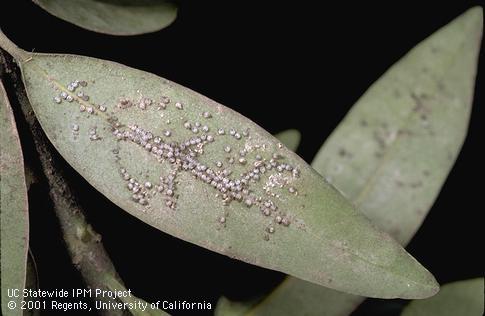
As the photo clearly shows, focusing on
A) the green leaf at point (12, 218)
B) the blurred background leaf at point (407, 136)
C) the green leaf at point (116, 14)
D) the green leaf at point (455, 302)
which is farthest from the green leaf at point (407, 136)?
the green leaf at point (12, 218)

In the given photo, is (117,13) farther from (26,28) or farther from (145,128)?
(145,128)

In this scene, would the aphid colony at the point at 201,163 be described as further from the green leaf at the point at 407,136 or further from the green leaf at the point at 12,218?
the green leaf at the point at 407,136

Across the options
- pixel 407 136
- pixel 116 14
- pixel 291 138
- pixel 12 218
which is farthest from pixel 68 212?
pixel 407 136

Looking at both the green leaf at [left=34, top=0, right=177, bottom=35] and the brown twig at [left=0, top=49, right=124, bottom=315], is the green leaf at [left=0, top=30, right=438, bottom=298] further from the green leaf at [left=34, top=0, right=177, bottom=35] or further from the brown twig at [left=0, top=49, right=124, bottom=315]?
the green leaf at [left=34, top=0, right=177, bottom=35]

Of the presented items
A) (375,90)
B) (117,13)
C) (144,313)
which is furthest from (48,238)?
(375,90)

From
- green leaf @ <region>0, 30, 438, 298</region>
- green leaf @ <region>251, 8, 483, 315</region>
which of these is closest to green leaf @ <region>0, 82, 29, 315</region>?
green leaf @ <region>0, 30, 438, 298</region>

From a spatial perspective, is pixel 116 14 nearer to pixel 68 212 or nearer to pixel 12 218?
pixel 68 212
